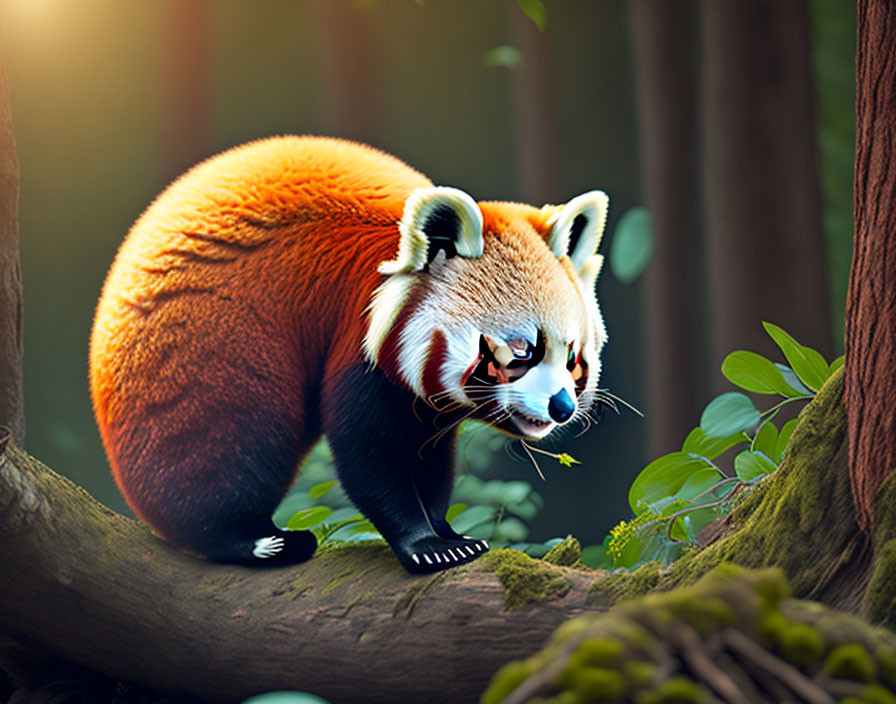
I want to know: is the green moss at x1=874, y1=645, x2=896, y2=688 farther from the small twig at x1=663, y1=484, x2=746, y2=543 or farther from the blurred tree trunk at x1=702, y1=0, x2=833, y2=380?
the blurred tree trunk at x1=702, y1=0, x2=833, y2=380

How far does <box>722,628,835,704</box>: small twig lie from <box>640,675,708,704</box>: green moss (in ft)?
0.24

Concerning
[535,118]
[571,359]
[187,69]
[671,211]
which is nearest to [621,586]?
[571,359]

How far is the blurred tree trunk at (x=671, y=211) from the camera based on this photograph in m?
3.09

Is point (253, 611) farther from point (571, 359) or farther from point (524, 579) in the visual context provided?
point (571, 359)

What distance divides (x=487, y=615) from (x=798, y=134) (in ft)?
7.10

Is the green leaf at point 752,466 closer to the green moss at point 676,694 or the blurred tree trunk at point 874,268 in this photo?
the blurred tree trunk at point 874,268

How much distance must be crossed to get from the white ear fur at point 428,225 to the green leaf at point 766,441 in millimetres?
788

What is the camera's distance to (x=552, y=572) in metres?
1.31

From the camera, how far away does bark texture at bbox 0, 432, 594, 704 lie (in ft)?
4.16

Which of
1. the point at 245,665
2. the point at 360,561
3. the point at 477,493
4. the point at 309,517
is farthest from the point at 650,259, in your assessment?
the point at 245,665

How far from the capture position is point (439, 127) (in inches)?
150

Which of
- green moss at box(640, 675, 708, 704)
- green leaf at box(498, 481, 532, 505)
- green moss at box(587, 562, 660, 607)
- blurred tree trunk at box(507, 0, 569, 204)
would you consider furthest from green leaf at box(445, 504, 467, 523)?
blurred tree trunk at box(507, 0, 569, 204)

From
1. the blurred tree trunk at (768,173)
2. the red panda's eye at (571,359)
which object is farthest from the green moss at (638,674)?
the blurred tree trunk at (768,173)

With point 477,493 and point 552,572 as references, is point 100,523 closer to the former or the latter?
point 552,572
